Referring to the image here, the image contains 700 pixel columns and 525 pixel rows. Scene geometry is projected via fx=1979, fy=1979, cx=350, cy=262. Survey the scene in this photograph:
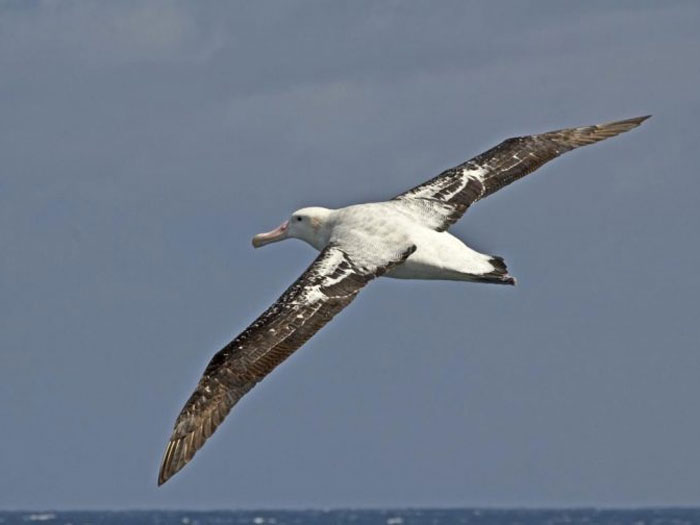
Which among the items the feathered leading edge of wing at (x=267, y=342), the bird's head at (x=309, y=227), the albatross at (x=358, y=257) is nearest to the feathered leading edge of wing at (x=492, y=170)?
the albatross at (x=358, y=257)

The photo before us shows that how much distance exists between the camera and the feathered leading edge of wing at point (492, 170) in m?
25.7

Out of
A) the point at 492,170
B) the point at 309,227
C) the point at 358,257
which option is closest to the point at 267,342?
the point at 358,257

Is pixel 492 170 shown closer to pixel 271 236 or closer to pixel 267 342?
pixel 271 236

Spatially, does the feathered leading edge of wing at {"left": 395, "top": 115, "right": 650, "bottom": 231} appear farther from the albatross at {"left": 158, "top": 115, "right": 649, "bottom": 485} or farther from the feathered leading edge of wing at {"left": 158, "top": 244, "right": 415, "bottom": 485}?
the feathered leading edge of wing at {"left": 158, "top": 244, "right": 415, "bottom": 485}

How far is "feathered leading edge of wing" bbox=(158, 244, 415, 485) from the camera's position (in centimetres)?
2084

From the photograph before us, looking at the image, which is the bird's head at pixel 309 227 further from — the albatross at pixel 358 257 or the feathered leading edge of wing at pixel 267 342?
the feathered leading edge of wing at pixel 267 342

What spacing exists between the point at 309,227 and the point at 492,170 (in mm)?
2864

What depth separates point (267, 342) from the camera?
22.2 meters

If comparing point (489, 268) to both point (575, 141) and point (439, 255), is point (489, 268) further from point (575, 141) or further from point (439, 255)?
point (575, 141)

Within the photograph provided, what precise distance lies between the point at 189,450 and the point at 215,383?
3.45ft

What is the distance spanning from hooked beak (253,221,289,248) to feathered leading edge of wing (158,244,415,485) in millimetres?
2759

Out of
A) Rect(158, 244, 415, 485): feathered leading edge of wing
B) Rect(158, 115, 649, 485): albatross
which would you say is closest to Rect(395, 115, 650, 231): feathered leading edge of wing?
Rect(158, 115, 649, 485): albatross

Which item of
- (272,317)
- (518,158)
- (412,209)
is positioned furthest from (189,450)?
(518,158)

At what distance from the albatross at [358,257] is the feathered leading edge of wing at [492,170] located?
1 cm
